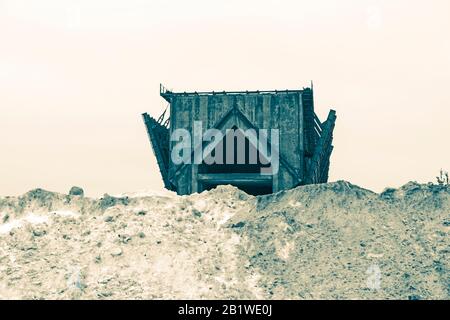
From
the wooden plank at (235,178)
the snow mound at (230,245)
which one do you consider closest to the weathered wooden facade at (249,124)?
the wooden plank at (235,178)

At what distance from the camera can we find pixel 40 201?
3734 cm

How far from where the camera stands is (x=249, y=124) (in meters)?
43.5

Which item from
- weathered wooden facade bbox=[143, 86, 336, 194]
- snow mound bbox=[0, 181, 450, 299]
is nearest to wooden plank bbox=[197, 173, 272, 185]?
weathered wooden facade bbox=[143, 86, 336, 194]

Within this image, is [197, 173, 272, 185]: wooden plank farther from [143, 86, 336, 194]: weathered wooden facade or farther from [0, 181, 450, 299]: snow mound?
[0, 181, 450, 299]: snow mound

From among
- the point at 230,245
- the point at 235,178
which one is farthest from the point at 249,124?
the point at 230,245

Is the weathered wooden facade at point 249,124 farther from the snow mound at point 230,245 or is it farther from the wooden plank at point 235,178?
the snow mound at point 230,245

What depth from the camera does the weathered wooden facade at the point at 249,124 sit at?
4334cm

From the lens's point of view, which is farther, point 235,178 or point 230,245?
point 235,178

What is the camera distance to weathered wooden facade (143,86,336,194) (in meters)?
43.3

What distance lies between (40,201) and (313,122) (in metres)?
15.8

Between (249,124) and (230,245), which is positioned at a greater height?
(249,124)

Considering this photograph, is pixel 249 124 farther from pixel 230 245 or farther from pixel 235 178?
pixel 230 245

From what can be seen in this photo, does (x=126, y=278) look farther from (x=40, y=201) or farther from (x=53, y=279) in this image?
(x=40, y=201)
